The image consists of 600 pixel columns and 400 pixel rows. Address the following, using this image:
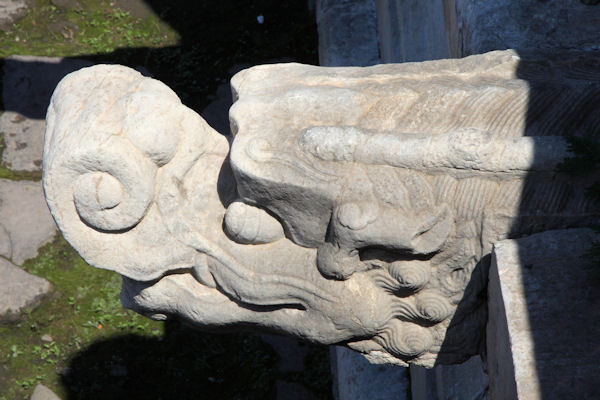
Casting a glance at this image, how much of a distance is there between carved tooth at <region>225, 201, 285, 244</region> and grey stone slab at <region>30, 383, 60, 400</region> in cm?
215

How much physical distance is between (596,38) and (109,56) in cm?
340

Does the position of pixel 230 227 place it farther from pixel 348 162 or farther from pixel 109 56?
pixel 109 56

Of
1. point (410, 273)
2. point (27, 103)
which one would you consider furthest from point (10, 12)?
point (410, 273)

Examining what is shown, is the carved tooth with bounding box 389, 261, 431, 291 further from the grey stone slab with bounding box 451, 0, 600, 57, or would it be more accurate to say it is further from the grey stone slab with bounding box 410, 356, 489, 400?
the grey stone slab with bounding box 451, 0, 600, 57

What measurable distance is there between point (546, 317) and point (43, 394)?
2.78 m

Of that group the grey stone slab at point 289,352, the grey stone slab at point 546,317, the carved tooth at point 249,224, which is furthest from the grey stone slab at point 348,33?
the grey stone slab at point 546,317

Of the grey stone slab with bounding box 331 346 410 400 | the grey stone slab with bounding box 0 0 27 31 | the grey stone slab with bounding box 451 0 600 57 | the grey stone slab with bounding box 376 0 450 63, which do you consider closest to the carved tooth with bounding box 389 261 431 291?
the grey stone slab with bounding box 451 0 600 57

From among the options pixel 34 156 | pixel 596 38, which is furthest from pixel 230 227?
pixel 34 156

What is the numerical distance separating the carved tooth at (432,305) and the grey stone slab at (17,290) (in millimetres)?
2586

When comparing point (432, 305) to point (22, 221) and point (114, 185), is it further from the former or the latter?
point (22, 221)

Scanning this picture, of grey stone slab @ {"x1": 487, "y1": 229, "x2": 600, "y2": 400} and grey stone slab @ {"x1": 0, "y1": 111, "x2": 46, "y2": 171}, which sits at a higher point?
grey stone slab @ {"x1": 487, "y1": 229, "x2": 600, "y2": 400}

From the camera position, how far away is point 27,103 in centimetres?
462

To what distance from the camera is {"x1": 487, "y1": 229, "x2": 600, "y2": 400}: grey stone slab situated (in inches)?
59.7

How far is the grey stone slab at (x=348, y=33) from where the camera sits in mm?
4445
